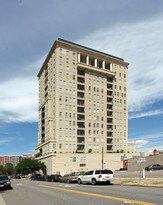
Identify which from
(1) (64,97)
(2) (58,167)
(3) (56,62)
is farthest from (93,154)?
(3) (56,62)

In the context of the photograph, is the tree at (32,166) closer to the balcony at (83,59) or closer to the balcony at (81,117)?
the balcony at (81,117)

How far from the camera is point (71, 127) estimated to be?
362 feet

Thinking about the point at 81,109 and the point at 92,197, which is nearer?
the point at 92,197

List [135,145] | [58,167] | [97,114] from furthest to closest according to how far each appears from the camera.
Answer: [135,145]
[97,114]
[58,167]

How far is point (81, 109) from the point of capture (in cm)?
11531

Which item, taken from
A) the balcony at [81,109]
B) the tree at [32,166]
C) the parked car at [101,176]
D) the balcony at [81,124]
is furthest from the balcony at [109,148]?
the parked car at [101,176]

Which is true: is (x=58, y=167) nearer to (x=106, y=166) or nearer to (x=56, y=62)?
(x=106, y=166)

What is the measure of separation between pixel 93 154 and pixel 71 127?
11770 millimetres

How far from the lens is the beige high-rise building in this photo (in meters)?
108

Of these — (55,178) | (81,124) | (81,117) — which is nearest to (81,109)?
(81,117)

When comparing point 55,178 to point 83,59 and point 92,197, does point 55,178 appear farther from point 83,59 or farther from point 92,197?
point 83,59

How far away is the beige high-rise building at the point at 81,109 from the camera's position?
354ft

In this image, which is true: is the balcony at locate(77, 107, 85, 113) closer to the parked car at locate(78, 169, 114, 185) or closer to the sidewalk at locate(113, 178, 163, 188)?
the parked car at locate(78, 169, 114, 185)

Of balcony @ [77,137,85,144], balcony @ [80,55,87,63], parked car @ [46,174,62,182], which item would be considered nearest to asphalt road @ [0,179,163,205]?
parked car @ [46,174,62,182]
